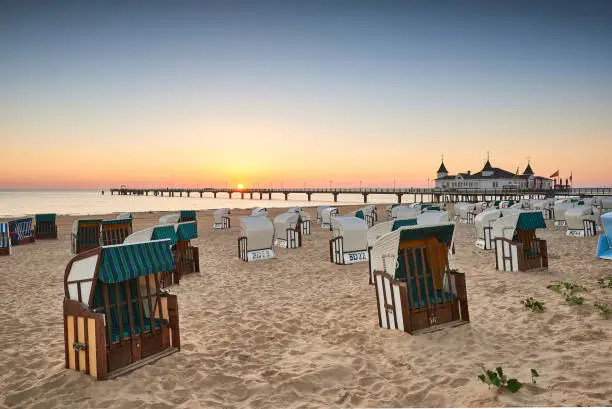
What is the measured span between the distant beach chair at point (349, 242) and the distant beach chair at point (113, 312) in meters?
7.91

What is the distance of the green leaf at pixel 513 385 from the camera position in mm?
4496

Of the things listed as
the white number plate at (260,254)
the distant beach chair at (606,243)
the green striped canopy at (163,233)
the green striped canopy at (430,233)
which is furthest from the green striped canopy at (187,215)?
the distant beach chair at (606,243)

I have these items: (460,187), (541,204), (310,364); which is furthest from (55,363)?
(460,187)

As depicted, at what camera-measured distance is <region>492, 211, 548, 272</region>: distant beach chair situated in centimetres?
1116

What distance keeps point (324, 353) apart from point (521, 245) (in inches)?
303

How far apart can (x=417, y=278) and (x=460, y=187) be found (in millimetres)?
96405

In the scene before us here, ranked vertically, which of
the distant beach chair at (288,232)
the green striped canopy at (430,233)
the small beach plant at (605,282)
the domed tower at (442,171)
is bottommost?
the small beach plant at (605,282)

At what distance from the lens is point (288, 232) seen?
1755 cm

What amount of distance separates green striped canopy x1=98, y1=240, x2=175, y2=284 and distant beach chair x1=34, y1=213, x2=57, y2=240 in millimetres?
20641

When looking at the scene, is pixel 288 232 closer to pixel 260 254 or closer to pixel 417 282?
pixel 260 254

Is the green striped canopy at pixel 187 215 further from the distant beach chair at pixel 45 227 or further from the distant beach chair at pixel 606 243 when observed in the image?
the distant beach chair at pixel 606 243

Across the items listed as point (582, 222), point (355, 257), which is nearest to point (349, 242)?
point (355, 257)

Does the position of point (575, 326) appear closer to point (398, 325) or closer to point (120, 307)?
point (398, 325)

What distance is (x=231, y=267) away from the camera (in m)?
13.5
